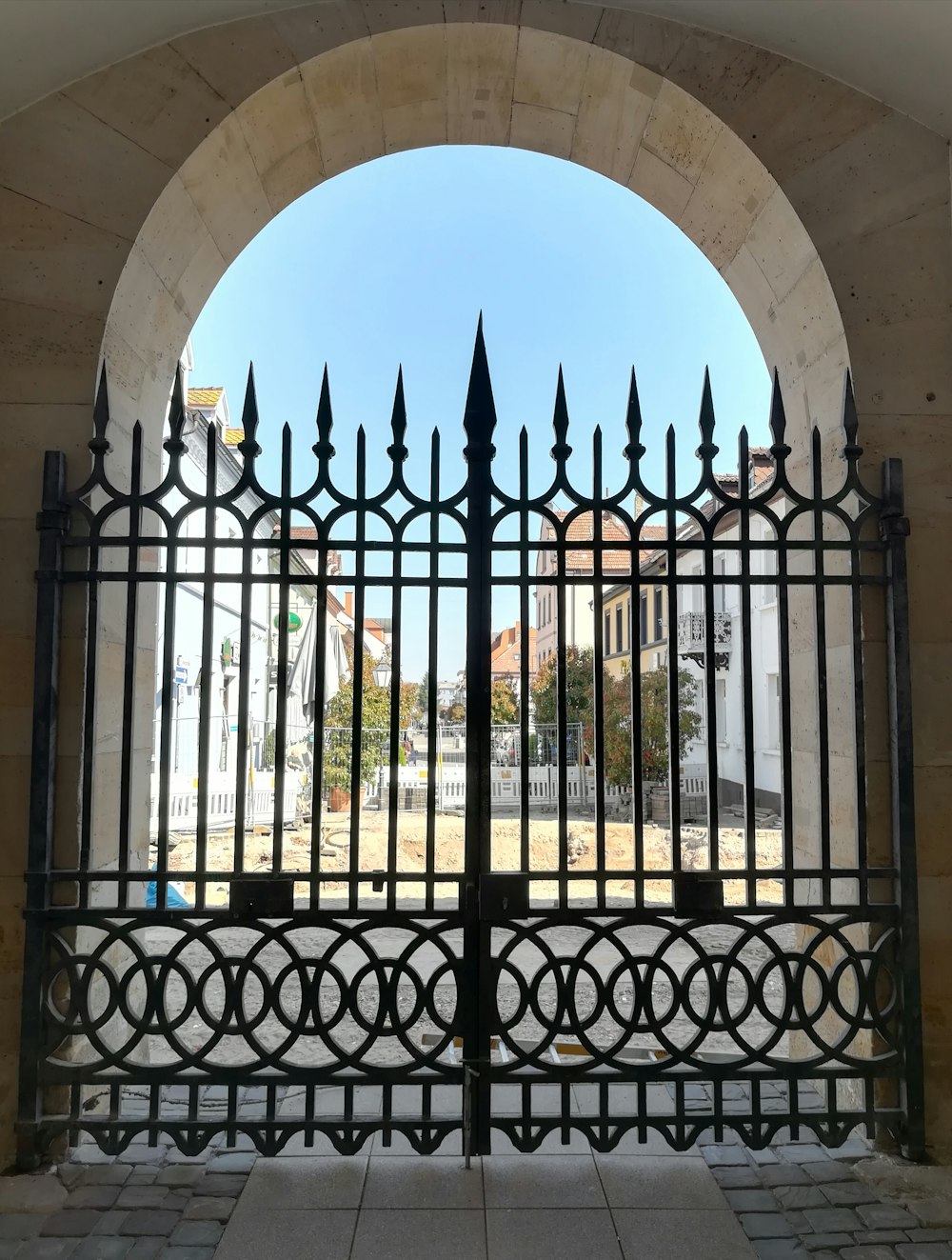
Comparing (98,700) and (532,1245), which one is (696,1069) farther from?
(98,700)

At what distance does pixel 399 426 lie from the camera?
10.3ft

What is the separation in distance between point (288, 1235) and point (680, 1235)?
1.29m

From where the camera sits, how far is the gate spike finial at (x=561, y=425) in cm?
310

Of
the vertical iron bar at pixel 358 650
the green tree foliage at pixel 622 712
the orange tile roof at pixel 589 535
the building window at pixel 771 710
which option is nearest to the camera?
the vertical iron bar at pixel 358 650

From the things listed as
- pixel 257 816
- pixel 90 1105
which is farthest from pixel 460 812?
pixel 90 1105

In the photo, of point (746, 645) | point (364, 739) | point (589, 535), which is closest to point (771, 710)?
point (589, 535)

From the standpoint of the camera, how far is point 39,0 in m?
2.83

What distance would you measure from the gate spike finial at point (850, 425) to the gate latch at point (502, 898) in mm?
2120

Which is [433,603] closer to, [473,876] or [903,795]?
[473,876]

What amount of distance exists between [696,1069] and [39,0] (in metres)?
4.72

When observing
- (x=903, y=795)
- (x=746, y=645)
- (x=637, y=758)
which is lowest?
(x=903, y=795)

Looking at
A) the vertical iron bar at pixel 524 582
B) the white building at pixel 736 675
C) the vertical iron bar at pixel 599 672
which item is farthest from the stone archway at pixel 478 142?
the white building at pixel 736 675

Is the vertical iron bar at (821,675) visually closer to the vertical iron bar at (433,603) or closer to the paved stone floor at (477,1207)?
the paved stone floor at (477,1207)

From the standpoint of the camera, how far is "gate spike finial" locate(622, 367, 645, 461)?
3.12 m
